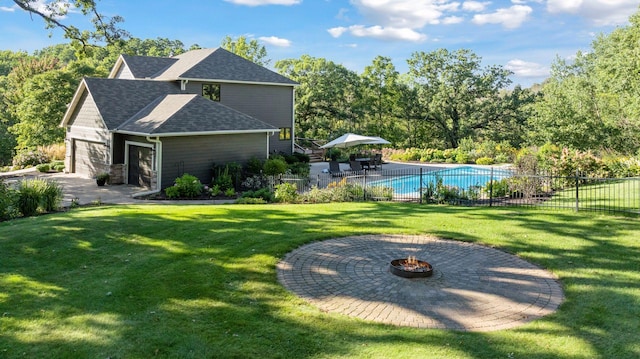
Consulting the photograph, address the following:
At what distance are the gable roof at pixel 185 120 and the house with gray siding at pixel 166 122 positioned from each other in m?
0.05

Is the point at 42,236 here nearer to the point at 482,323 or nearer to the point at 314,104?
the point at 482,323

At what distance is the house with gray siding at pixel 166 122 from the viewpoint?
20.2 meters

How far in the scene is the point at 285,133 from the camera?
31.6 m

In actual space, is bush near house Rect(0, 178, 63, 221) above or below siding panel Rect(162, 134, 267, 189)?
below

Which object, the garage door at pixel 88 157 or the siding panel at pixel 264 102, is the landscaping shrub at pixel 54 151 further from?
the siding panel at pixel 264 102

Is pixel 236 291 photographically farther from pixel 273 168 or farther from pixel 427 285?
pixel 273 168

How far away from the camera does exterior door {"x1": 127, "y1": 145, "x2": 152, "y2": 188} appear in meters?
20.5

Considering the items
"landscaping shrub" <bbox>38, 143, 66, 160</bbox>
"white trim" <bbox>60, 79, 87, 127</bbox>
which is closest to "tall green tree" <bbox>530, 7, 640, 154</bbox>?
"white trim" <bbox>60, 79, 87, 127</bbox>

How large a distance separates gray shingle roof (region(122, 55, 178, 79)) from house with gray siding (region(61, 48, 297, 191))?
0.20 ft

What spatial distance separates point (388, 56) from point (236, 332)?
130ft

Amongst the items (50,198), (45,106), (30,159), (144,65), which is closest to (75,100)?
(144,65)

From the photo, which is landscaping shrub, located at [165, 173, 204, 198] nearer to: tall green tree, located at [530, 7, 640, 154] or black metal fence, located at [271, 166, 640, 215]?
black metal fence, located at [271, 166, 640, 215]

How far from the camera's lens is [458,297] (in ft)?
21.8

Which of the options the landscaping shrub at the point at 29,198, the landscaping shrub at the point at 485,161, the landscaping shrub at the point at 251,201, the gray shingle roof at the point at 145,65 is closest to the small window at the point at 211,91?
the gray shingle roof at the point at 145,65
